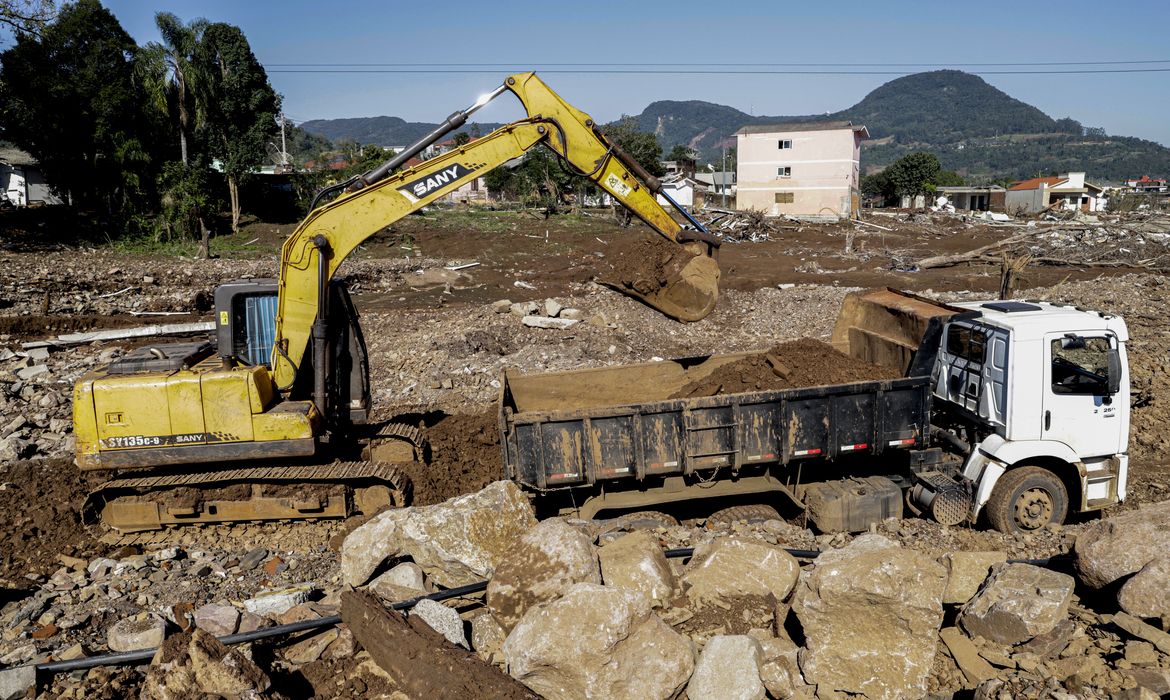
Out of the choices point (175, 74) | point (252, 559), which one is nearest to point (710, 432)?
point (252, 559)

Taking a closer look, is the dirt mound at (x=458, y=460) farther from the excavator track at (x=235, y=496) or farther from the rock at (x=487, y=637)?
the rock at (x=487, y=637)

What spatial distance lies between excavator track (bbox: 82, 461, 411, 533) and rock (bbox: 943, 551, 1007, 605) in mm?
5379

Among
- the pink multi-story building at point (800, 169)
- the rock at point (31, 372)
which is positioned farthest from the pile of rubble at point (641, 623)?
the pink multi-story building at point (800, 169)

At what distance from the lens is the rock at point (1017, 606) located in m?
5.26

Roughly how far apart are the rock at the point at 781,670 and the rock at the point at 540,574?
53.4 inches

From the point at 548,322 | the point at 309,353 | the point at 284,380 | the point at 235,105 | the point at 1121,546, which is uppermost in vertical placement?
the point at 235,105

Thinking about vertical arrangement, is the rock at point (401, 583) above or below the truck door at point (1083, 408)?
below

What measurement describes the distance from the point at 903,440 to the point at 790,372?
1.35 meters

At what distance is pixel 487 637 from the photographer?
19.4 ft

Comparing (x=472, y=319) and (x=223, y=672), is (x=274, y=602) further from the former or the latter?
(x=472, y=319)

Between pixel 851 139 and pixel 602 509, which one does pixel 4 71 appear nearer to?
pixel 602 509

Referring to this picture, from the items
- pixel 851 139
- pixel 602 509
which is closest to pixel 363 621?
pixel 602 509

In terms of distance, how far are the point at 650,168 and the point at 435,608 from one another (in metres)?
47.0

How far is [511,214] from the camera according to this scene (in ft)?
146
